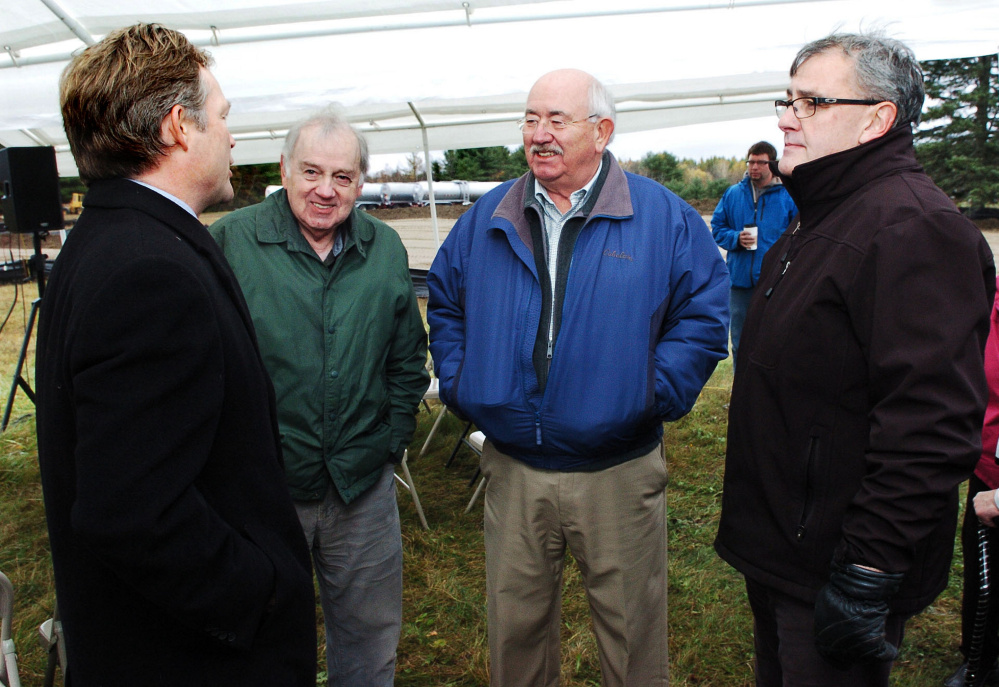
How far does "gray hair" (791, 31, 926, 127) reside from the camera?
4.89ft

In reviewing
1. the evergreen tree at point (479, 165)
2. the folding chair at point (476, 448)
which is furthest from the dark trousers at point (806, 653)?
the evergreen tree at point (479, 165)

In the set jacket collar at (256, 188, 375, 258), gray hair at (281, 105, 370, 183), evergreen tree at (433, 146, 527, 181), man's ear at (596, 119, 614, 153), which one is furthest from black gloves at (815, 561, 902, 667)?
evergreen tree at (433, 146, 527, 181)

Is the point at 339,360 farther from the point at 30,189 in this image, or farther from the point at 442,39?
the point at 30,189

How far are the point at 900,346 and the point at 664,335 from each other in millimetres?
825

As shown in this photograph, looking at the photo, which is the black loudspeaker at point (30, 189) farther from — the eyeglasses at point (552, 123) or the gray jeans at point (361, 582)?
the eyeglasses at point (552, 123)

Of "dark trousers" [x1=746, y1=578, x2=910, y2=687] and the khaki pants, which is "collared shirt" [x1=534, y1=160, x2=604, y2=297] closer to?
the khaki pants

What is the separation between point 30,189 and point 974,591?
505 cm

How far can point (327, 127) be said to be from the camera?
217cm

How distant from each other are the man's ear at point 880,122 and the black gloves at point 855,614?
2.88ft

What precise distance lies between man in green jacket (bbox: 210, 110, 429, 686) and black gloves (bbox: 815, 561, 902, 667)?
49.6 inches

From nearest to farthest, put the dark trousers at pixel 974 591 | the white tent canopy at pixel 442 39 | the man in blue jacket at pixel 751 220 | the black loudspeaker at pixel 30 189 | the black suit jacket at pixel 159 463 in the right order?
the black suit jacket at pixel 159 463, the dark trousers at pixel 974 591, the white tent canopy at pixel 442 39, the black loudspeaker at pixel 30 189, the man in blue jacket at pixel 751 220

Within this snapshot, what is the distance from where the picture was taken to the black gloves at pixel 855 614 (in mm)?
1341

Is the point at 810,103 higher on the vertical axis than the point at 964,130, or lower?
lower

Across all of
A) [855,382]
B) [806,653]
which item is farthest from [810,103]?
[806,653]
